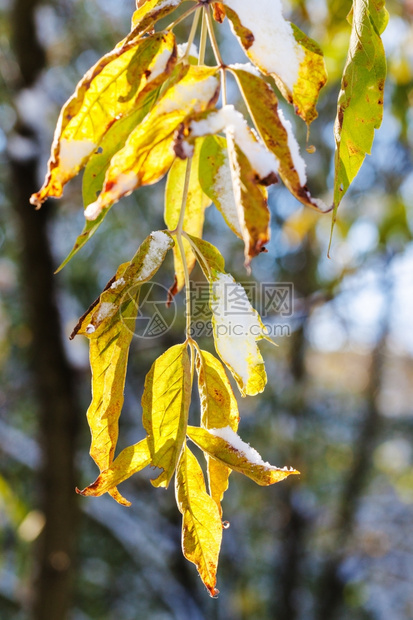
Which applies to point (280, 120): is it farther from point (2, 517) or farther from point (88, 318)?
point (2, 517)

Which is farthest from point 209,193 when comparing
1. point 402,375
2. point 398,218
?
point 402,375

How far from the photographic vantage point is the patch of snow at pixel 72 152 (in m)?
0.32

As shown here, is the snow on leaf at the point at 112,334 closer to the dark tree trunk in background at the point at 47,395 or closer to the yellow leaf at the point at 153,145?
the yellow leaf at the point at 153,145

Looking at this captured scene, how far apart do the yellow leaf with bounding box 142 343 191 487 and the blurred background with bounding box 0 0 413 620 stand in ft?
3.67

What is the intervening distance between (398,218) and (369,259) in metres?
0.34

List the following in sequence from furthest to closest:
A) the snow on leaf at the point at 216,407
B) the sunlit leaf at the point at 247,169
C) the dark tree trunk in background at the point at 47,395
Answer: the dark tree trunk in background at the point at 47,395
the snow on leaf at the point at 216,407
the sunlit leaf at the point at 247,169

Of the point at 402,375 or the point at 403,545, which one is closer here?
the point at 403,545

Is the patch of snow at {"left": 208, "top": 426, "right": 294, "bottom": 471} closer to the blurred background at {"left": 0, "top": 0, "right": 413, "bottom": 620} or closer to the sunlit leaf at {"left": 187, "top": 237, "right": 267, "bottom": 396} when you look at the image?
the sunlit leaf at {"left": 187, "top": 237, "right": 267, "bottom": 396}

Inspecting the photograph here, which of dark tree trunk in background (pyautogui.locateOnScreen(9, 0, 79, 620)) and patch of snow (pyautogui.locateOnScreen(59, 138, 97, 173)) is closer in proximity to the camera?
patch of snow (pyautogui.locateOnScreen(59, 138, 97, 173))

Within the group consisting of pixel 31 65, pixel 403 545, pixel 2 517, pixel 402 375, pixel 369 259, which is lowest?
pixel 402 375

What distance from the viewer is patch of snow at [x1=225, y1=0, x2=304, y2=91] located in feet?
1.07

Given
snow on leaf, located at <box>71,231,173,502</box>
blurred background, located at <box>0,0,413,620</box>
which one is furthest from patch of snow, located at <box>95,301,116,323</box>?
blurred background, located at <box>0,0,413,620</box>

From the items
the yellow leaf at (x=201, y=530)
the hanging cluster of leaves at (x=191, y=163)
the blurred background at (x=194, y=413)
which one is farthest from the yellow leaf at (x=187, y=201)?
the blurred background at (x=194, y=413)

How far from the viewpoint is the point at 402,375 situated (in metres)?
5.60
